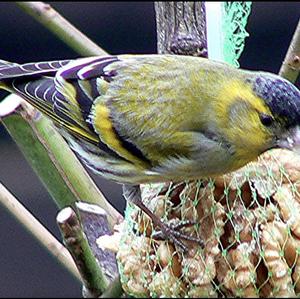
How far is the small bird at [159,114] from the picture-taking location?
2330 mm

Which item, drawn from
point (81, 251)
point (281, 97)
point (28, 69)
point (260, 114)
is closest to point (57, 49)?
point (28, 69)

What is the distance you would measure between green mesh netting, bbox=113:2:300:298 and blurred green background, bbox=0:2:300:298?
5.07 ft

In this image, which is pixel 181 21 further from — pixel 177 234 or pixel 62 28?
pixel 177 234

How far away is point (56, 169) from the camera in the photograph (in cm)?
219

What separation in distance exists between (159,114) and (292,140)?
0.34 meters

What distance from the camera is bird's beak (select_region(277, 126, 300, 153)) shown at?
88.4 inches

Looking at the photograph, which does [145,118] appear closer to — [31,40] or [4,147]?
[4,147]

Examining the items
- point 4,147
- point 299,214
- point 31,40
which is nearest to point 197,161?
point 299,214

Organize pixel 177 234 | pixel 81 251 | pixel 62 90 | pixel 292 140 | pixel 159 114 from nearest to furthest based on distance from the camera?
pixel 81 251 → pixel 177 234 → pixel 292 140 → pixel 159 114 → pixel 62 90

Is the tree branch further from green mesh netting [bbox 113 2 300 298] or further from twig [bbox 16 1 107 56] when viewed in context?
green mesh netting [bbox 113 2 300 298]

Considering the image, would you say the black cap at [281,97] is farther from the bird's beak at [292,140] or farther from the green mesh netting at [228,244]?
the green mesh netting at [228,244]

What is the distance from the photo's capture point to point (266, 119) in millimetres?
2312

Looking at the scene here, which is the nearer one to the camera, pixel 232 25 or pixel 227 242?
pixel 227 242

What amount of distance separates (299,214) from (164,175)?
0.33m
